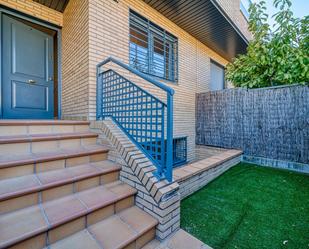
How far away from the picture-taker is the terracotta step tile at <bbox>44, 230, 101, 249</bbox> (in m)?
1.30

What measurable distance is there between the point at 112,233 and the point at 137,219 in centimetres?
28

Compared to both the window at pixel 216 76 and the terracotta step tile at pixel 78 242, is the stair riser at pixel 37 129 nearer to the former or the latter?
the terracotta step tile at pixel 78 242

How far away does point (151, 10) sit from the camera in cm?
407

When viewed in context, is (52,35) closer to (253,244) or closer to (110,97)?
(110,97)

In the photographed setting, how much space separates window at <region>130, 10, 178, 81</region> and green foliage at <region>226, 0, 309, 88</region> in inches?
76.9

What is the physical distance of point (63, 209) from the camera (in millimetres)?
1468

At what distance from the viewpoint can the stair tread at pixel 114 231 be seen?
134 cm

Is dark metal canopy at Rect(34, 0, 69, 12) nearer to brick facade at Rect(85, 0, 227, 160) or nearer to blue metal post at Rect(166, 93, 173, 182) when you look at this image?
brick facade at Rect(85, 0, 227, 160)

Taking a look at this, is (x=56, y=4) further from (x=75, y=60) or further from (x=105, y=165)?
(x=105, y=165)

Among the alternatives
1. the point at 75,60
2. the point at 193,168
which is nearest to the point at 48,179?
the point at 193,168

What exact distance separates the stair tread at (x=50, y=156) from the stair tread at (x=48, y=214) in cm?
46

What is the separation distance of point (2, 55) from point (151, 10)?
3.30m

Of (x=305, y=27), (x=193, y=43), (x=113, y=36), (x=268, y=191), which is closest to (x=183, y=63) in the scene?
(x=193, y=43)

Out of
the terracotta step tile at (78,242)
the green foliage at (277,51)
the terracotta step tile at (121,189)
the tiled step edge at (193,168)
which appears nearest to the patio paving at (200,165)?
the tiled step edge at (193,168)
